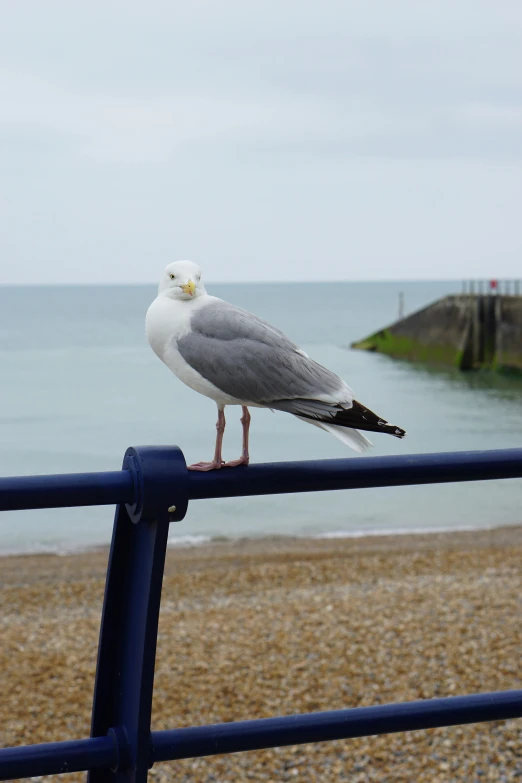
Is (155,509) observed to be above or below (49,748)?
above

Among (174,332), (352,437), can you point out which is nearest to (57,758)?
(352,437)

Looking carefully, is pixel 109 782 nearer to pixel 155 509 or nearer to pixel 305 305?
pixel 155 509

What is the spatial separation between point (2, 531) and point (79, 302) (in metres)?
139

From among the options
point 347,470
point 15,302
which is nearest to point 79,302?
point 15,302

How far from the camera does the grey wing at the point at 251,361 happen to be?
2.14 meters

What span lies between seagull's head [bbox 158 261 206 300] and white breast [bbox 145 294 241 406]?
19mm

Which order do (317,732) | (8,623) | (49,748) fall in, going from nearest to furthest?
(49,748)
(317,732)
(8,623)

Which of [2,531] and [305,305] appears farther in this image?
[305,305]

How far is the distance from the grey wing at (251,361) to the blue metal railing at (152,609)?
0.57m

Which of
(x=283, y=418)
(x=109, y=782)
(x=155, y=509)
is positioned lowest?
(x=283, y=418)

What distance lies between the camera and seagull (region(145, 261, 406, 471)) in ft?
6.75

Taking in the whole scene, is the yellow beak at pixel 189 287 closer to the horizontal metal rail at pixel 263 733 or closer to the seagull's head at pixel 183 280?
the seagull's head at pixel 183 280

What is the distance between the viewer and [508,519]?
16.2 meters

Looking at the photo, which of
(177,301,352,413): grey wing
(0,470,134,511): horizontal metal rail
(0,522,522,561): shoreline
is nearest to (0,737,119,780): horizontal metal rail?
(0,470,134,511): horizontal metal rail
